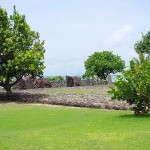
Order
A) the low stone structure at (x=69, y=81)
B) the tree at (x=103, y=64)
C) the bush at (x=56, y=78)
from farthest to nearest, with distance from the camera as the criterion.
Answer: the tree at (x=103, y=64)
the bush at (x=56, y=78)
the low stone structure at (x=69, y=81)

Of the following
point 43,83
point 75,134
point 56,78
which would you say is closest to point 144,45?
point 56,78

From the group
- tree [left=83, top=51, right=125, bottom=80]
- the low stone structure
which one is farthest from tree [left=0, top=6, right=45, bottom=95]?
tree [left=83, top=51, right=125, bottom=80]

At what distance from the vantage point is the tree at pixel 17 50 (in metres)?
24.6

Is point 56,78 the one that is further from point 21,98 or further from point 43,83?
point 21,98

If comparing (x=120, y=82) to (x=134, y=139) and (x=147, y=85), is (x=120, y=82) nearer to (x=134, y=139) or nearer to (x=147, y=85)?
(x=147, y=85)

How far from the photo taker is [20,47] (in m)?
25.6

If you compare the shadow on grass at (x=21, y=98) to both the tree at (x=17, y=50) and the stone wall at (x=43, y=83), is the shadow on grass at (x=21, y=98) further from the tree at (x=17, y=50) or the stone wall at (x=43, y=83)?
the stone wall at (x=43, y=83)

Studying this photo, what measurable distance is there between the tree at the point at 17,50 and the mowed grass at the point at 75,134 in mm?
8345

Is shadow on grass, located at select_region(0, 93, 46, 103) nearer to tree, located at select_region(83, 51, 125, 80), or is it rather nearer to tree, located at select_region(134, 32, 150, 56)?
tree, located at select_region(83, 51, 125, 80)

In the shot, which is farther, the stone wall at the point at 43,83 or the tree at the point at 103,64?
the tree at the point at 103,64

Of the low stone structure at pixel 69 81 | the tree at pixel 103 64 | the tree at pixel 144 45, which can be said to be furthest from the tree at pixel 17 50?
the tree at pixel 144 45

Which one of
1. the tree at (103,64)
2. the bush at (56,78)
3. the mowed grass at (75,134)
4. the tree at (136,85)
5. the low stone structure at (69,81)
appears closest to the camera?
the mowed grass at (75,134)

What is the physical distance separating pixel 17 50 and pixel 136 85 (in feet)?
38.8

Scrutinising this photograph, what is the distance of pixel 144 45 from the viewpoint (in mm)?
50719
